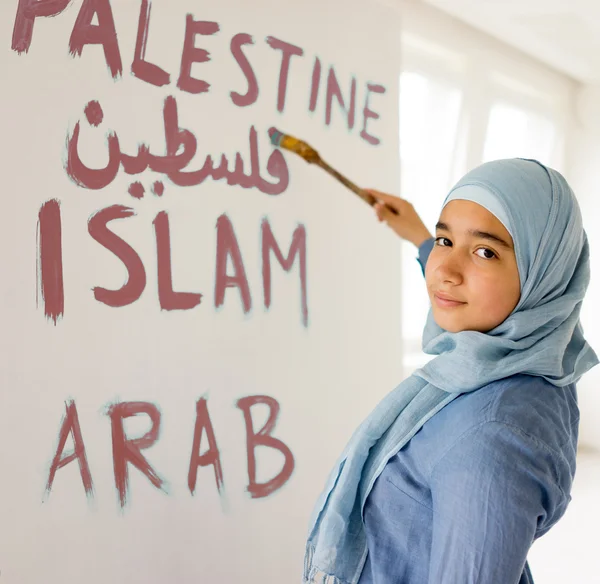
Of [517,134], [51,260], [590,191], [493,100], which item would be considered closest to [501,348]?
[51,260]

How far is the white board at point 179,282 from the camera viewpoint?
123cm

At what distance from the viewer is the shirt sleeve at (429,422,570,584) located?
823mm

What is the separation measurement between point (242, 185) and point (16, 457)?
2.43ft

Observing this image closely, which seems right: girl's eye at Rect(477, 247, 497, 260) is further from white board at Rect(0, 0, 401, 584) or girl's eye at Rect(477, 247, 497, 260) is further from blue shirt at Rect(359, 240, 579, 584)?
white board at Rect(0, 0, 401, 584)

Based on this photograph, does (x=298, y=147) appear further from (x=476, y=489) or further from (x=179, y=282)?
(x=476, y=489)

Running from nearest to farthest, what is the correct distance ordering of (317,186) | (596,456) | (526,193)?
(526,193)
(317,186)
(596,456)

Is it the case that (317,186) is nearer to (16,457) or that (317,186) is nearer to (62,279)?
(62,279)

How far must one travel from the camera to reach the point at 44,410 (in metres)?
1.24

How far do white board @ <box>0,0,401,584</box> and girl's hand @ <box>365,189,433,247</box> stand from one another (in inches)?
6.4

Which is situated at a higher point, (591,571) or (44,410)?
(44,410)

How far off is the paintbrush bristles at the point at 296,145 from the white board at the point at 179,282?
0.11 ft

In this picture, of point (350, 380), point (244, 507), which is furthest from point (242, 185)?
point (244, 507)

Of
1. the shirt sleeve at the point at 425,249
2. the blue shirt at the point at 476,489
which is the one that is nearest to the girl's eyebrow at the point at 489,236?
the blue shirt at the point at 476,489

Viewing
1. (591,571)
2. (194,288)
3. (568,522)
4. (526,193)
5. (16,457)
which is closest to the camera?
(526,193)
